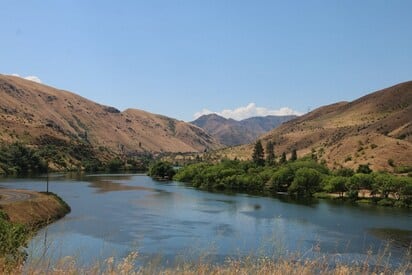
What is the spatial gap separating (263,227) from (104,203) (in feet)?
117

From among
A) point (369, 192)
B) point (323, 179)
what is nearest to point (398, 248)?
point (369, 192)

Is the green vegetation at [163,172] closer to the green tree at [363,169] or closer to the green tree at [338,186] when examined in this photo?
the green tree at [363,169]

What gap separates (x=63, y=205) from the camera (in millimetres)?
75938

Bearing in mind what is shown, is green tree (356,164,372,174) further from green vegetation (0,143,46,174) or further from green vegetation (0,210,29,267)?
green vegetation (0,143,46,174)

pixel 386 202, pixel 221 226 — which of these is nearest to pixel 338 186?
pixel 386 202

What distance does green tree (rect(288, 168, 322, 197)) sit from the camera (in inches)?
4658

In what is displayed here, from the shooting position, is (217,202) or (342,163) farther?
(342,163)

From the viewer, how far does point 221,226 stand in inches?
2474

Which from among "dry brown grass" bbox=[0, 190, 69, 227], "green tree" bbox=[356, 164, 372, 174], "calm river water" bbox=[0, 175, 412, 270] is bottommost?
"calm river water" bbox=[0, 175, 412, 270]

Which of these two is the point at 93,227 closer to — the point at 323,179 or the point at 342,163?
the point at 323,179

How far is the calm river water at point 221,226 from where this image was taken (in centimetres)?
4534

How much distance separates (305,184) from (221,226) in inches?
2379

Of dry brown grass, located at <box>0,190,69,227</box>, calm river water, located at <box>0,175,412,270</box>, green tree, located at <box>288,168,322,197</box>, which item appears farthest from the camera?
green tree, located at <box>288,168,322,197</box>

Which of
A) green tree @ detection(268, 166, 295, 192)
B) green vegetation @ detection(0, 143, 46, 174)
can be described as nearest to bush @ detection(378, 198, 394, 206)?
green tree @ detection(268, 166, 295, 192)
